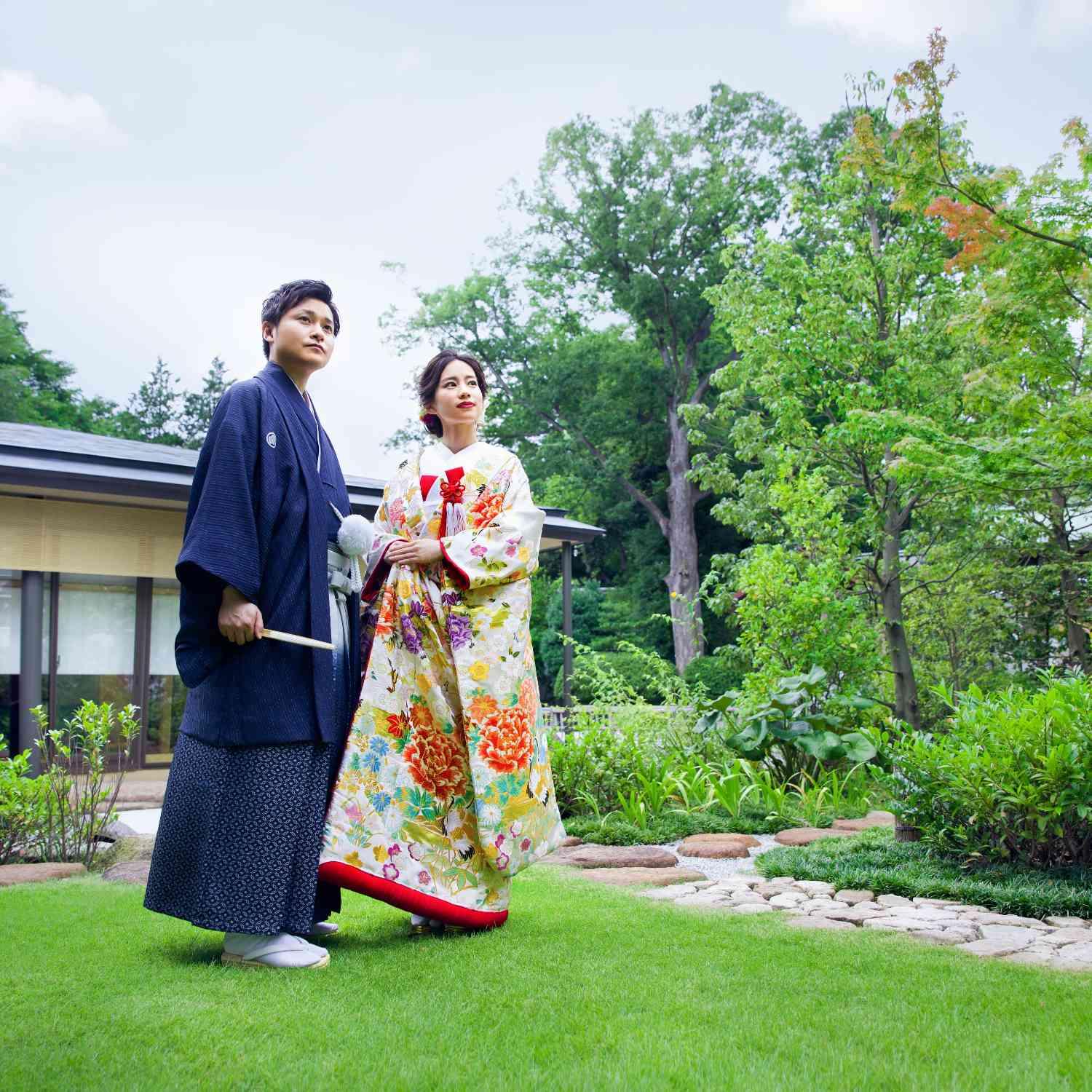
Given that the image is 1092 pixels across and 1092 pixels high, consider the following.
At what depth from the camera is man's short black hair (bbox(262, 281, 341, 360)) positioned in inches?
117

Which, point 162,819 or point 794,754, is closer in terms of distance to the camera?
point 162,819

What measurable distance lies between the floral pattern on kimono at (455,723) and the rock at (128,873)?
154cm

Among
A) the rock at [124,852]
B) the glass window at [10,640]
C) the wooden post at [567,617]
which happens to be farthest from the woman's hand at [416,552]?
the wooden post at [567,617]

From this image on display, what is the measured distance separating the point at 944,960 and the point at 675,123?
21.2 metres

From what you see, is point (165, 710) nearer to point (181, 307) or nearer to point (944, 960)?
point (944, 960)

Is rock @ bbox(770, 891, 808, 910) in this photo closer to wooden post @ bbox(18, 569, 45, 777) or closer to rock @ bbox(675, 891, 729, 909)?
rock @ bbox(675, 891, 729, 909)

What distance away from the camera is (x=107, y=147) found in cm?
2703

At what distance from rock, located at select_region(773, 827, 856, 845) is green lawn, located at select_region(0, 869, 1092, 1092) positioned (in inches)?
77.7

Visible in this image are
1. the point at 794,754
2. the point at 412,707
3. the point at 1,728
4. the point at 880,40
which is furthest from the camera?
the point at 880,40

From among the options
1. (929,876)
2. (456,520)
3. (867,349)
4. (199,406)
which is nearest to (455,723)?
(456,520)

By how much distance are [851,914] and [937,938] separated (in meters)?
0.38

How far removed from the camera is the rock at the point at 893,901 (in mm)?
3441

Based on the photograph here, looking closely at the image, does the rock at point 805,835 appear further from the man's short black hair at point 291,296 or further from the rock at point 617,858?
the man's short black hair at point 291,296

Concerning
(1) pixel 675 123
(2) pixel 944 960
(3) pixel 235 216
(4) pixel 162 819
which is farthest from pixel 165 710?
(3) pixel 235 216
